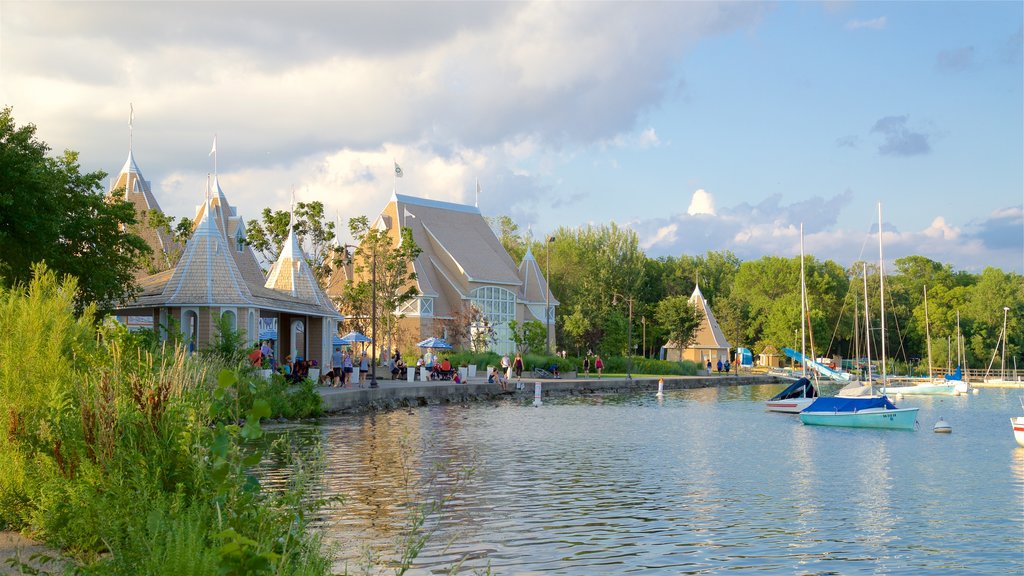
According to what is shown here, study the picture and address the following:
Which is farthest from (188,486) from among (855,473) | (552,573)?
(855,473)

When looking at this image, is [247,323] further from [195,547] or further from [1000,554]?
[195,547]

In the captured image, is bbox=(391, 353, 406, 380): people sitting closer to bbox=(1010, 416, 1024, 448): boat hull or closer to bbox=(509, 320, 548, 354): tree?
bbox=(509, 320, 548, 354): tree

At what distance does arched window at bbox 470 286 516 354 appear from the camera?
7300cm

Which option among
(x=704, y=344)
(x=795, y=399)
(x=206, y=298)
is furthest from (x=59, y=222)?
(x=704, y=344)

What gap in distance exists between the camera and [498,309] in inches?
2948

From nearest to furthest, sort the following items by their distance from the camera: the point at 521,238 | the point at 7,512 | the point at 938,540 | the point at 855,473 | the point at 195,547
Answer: the point at 195,547
the point at 7,512
the point at 938,540
the point at 855,473
the point at 521,238

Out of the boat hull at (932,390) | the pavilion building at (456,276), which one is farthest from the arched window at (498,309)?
the boat hull at (932,390)

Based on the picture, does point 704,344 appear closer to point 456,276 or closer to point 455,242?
point 455,242

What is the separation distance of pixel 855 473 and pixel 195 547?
722 inches

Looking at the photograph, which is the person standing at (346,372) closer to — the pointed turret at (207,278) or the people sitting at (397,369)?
the pointed turret at (207,278)

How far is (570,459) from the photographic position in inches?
886

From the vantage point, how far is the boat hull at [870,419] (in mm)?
33844

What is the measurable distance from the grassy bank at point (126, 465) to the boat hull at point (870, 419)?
90.5 feet

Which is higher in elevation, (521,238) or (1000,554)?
(521,238)
